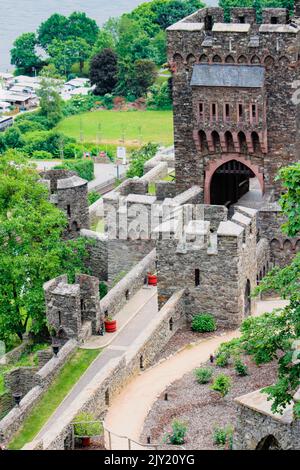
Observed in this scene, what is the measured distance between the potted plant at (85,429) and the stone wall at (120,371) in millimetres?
266

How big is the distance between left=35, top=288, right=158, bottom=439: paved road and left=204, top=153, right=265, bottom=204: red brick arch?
9.25 meters

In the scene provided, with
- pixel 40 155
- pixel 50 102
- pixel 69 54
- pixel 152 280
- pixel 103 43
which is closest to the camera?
pixel 152 280

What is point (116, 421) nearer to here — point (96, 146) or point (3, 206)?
Answer: point (3, 206)

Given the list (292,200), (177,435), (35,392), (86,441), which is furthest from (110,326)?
(292,200)

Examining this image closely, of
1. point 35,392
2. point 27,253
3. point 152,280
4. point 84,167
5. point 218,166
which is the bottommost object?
point 84,167

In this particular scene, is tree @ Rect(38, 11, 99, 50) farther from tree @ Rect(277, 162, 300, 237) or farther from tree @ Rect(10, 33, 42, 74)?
tree @ Rect(277, 162, 300, 237)

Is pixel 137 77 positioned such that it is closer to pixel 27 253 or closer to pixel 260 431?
pixel 27 253

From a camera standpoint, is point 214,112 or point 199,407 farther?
point 214,112

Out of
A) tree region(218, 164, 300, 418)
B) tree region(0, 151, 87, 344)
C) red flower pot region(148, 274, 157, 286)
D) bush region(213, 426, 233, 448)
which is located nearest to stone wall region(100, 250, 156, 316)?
red flower pot region(148, 274, 157, 286)

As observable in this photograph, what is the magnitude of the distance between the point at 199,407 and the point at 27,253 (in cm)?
1656

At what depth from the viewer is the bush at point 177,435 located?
44969mm

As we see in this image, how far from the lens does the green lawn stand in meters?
47.5

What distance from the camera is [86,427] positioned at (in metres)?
45.5

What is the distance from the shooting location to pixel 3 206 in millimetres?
64938
